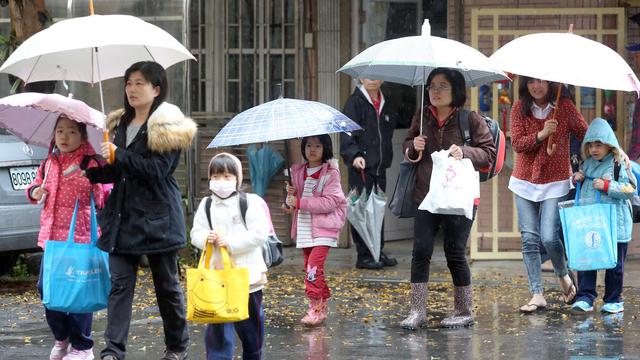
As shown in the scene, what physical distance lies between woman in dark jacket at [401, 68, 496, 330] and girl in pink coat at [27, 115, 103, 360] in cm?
219

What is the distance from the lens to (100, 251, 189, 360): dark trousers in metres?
6.48

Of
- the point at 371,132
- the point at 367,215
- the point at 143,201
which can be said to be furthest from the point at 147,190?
the point at 371,132

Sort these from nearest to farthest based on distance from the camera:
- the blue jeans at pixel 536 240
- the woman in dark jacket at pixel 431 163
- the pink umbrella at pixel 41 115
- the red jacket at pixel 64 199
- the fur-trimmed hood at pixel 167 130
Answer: the fur-trimmed hood at pixel 167 130
the pink umbrella at pixel 41 115
the red jacket at pixel 64 199
the woman in dark jacket at pixel 431 163
the blue jeans at pixel 536 240

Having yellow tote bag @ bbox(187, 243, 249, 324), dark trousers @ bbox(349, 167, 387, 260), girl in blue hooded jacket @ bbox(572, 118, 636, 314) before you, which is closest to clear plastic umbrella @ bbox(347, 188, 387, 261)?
dark trousers @ bbox(349, 167, 387, 260)

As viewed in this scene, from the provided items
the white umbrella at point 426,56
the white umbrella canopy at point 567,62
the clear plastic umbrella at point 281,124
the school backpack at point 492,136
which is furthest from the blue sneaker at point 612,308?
the clear plastic umbrella at point 281,124

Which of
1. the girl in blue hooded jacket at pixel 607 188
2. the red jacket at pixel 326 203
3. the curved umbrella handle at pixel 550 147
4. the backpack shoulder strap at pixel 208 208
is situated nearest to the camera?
the backpack shoulder strap at pixel 208 208

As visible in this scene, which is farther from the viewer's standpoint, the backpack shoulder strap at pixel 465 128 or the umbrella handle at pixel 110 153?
the backpack shoulder strap at pixel 465 128

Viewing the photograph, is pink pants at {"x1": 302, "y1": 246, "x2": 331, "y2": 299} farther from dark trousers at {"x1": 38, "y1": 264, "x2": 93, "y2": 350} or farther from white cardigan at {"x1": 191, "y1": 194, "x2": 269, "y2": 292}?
white cardigan at {"x1": 191, "y1": 194, "x2": 269, "y2": 292}

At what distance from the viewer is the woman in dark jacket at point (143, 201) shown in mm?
6438

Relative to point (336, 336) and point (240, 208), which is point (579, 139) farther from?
point (240, 208)

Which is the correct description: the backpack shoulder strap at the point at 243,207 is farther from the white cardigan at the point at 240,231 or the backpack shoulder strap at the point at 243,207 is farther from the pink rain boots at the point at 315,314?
the pink rain boots at the point at 315,314

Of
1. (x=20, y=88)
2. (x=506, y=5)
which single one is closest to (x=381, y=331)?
(x=506, y=5)

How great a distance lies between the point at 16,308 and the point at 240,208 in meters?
3.47

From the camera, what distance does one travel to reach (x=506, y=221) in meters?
10.9
